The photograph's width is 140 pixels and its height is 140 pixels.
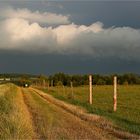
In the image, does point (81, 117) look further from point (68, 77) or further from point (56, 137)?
point (68, 77)

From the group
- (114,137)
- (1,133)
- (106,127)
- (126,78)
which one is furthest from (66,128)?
(126,78)

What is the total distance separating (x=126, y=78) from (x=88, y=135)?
121 meters

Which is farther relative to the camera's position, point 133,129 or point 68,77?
point 68,77

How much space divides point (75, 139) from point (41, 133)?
6.71ft

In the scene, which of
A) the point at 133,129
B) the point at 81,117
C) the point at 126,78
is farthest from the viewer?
the point at 126,78

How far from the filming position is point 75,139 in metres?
13.3

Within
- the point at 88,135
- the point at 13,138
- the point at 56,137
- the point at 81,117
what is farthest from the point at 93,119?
the point at 13,138

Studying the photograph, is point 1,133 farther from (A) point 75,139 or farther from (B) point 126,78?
(B) point 126,78

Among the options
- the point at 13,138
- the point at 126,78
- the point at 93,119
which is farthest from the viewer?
the point at 126,78

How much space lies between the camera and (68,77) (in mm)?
140250

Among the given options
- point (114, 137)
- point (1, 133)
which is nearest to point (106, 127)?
point (114, 137)

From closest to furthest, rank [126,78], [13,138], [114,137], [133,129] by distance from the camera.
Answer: [13,138] < [114,137] < [133,129] < [126,78]

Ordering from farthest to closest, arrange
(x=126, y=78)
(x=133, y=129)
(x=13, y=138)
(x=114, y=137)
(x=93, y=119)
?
1. (x=126, y=78)
2. (x=93, y=119)
3. (x=133, y=129)
4. (x=114, y=137)
5. (x=13, y=138)

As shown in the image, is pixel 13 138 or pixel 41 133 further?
pixel 41 133
